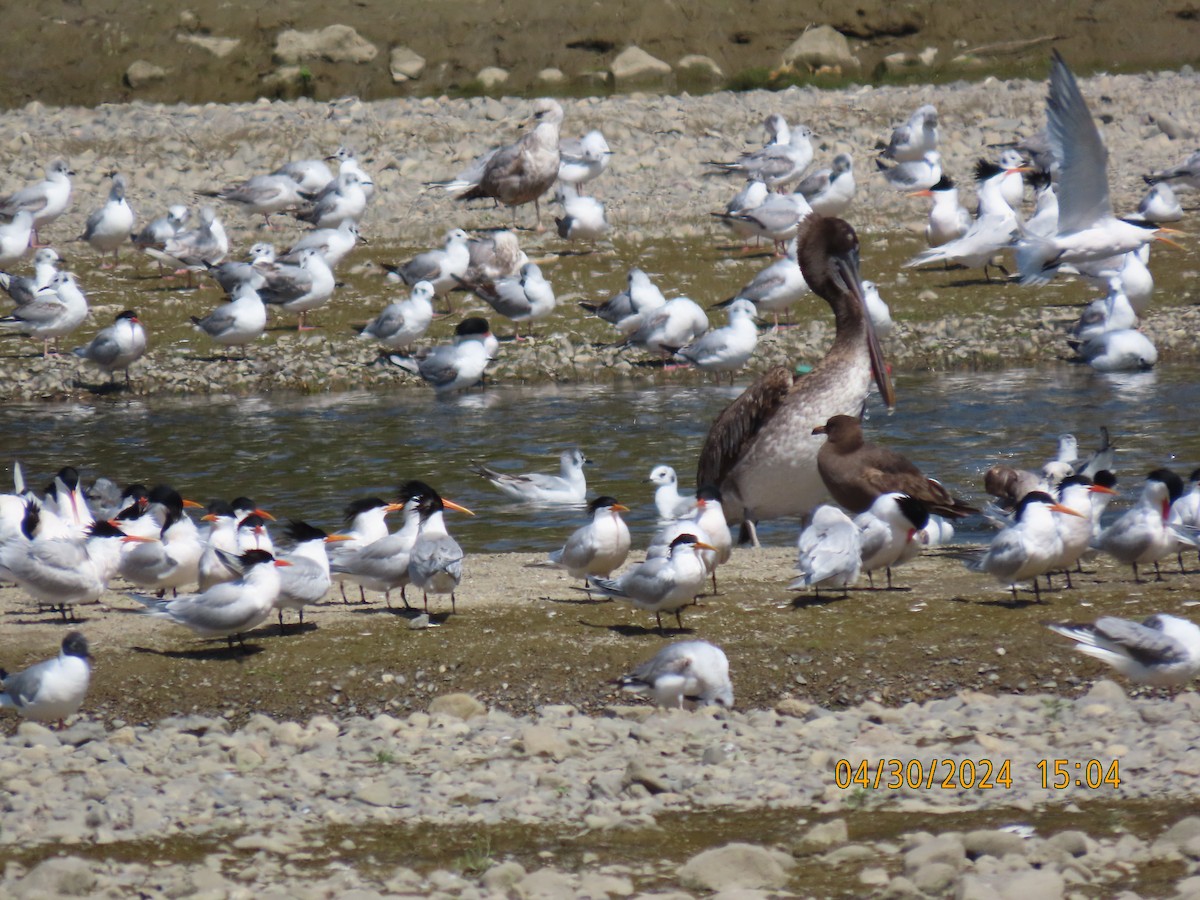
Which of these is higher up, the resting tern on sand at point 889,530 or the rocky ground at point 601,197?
the rocky ground at point 601,197

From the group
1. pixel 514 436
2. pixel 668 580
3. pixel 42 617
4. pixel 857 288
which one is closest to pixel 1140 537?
pixel 668 580

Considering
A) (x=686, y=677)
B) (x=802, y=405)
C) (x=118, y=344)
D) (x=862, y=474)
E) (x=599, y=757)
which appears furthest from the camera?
(x=118, y=344)

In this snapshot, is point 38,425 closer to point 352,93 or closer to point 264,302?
point 264,302

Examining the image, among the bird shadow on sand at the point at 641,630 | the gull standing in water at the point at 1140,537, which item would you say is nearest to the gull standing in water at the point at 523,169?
the gull standing in water at the point at 1140,537

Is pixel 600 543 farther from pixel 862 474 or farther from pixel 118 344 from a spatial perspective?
pixel 118 344

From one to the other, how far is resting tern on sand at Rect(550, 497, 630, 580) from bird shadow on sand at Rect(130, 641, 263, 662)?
7.00 ft

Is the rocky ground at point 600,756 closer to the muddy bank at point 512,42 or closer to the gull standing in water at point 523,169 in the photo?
the gull standing in water at point 523,169

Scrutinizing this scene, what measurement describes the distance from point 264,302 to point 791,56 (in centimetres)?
1787

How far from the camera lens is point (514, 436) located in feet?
58.5

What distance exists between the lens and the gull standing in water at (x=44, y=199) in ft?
82.4

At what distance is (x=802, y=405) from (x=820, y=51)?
83.2ft

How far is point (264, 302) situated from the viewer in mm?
21609

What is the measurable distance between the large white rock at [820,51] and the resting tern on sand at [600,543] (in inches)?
1052

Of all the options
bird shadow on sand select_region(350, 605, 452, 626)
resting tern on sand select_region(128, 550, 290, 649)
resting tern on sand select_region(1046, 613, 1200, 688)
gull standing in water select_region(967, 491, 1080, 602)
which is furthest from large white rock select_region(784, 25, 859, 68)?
resting tern on sand select_region(1046, 613, 1200, 688)
